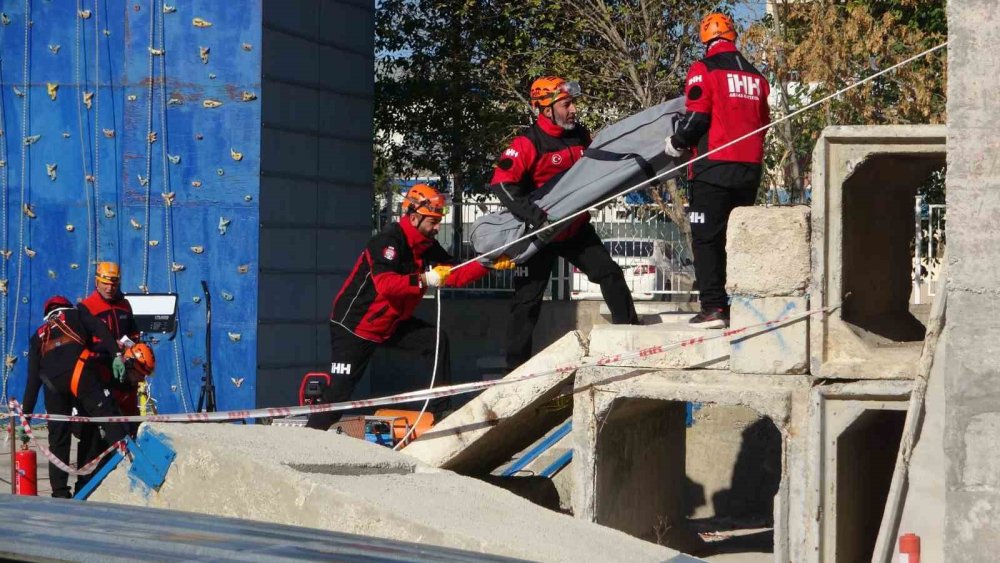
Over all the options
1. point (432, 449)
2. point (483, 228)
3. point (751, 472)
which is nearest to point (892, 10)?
point (751, 472)

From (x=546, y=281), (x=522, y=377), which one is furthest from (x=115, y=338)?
(x=522, y=377)

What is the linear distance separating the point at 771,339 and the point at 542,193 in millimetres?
1827

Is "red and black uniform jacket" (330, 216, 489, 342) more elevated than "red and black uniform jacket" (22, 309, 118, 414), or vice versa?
"red and black uniform jacket" (330, 216, 489, 342)

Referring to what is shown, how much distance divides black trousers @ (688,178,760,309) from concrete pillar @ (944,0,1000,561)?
1983 mm

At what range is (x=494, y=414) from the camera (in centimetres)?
809

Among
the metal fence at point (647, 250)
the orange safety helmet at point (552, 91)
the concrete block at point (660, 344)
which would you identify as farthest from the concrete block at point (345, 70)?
the concrete block at point (660, 344)

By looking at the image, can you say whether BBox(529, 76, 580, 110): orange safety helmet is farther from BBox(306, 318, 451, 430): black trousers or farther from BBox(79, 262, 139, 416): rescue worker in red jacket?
BBox(79, 262, 139, 416): rescue worker in red jacket

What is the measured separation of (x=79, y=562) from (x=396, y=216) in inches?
485

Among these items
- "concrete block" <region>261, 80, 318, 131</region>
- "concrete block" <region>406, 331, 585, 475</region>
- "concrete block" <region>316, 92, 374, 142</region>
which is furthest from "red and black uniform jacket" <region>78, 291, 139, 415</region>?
"concrete block" <region>316, 92, 374, 142</region>

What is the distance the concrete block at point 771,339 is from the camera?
727cm

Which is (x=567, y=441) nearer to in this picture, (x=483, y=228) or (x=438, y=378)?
(x=438, y=378)

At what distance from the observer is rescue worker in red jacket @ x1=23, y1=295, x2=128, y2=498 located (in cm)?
923

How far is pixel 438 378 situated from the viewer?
926 cm

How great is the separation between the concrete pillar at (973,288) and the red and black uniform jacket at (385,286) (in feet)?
11.7
